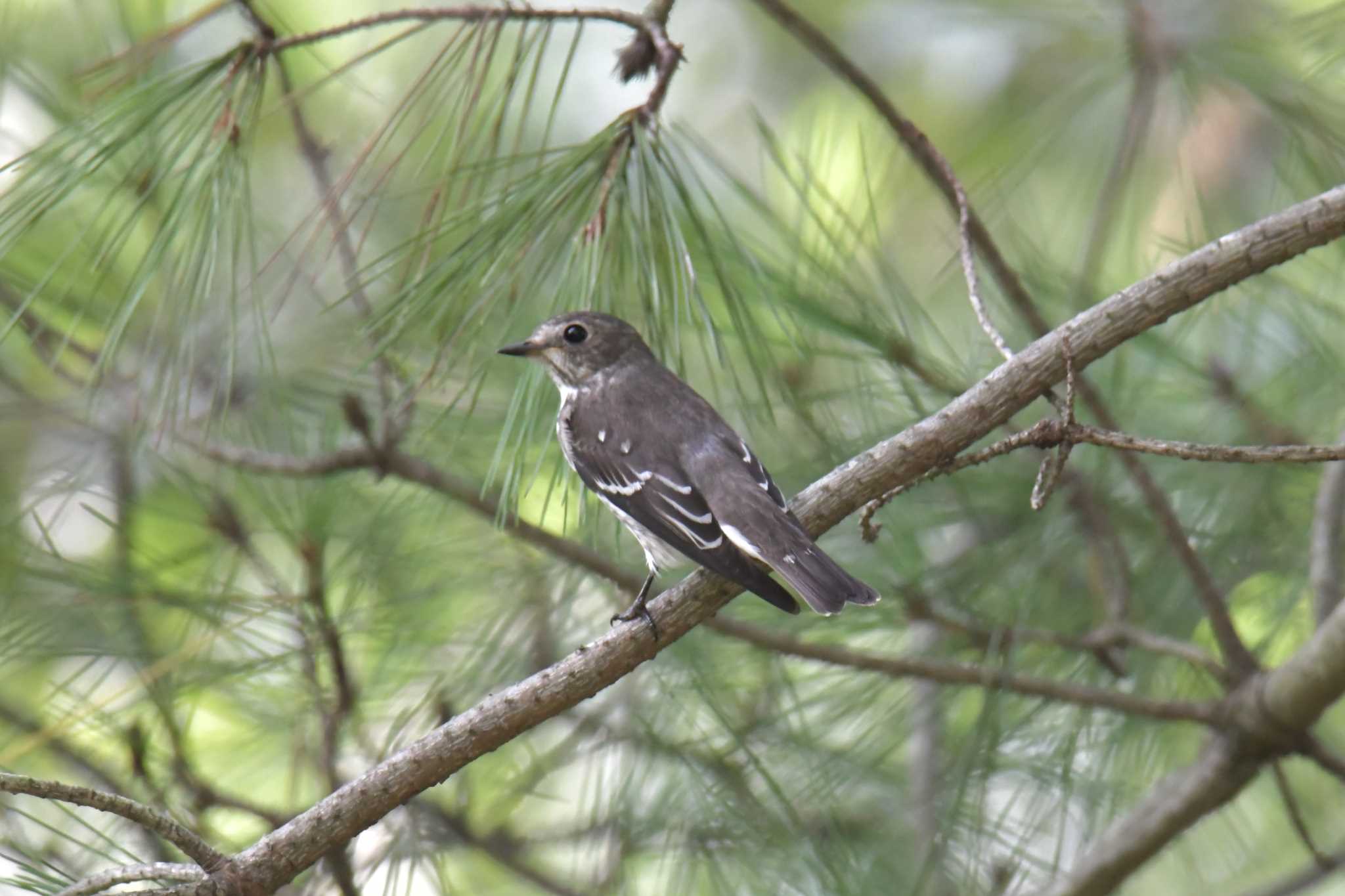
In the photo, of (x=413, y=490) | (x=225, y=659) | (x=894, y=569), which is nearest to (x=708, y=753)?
(x=894, y=569)

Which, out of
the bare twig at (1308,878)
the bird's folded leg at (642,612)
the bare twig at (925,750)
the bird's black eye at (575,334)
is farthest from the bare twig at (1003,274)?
the bird's folded leg at (642,612)

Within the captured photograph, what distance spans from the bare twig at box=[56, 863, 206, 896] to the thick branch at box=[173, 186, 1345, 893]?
0.34ft

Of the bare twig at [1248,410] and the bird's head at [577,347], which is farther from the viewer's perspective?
the bare twig at [1248,410]

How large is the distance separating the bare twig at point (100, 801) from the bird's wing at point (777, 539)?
1.02m

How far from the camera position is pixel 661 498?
8.84 feet

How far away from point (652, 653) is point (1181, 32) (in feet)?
7.77

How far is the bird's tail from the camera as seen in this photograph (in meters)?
2.36

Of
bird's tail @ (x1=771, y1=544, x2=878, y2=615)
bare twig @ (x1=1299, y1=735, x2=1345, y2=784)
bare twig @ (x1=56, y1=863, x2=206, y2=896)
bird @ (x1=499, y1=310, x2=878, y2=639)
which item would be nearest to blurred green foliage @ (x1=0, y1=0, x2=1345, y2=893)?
bird @ (x1=499, y1=310, x2=878, y2=639)

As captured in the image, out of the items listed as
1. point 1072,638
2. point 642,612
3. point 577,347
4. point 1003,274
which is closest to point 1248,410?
point 1072,638

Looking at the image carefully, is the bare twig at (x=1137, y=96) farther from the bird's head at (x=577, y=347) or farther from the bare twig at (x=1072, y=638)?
the bird's head at (x=577, y=347)

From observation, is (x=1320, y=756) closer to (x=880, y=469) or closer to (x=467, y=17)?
(x=880, y=469)

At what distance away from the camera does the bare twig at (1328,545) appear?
266 centimetres

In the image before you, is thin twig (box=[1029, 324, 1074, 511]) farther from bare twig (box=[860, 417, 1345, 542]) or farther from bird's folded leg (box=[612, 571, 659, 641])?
bird's folded leg (box=[612, 571, 659, 641])

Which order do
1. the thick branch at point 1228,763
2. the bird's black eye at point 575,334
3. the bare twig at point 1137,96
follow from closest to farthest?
the thick branch at point 1228,763 < the bird's black eye at point 575,334 < the bare twig at point 1137,96
